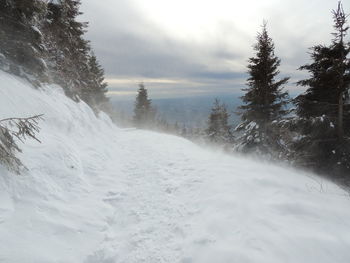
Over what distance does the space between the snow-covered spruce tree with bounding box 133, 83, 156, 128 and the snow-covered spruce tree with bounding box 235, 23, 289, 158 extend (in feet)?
101

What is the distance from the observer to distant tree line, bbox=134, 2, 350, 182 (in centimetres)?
1045

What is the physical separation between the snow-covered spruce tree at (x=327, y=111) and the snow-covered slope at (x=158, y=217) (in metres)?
6.43

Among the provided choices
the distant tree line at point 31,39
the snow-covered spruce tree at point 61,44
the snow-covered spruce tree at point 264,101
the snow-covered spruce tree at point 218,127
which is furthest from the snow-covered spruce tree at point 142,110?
the snow-covered spruce tree at point 264,101

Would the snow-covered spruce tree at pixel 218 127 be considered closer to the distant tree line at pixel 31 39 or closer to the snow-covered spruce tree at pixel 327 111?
the snow-covered spruce tree at pixel 327 111

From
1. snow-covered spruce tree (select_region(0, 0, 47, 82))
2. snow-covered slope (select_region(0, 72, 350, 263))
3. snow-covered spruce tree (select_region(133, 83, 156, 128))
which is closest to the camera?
snow-covered slope (select_region(0, 72, 350, 263))

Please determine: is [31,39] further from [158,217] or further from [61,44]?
[158,217]

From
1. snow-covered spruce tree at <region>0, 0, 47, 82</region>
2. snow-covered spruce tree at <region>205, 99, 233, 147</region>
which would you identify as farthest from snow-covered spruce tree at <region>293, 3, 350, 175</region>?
snow-covered spruce tree at <region>205, 99, 233, 147</region>

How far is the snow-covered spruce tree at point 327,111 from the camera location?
34.1 ft

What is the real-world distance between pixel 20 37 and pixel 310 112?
609 inches

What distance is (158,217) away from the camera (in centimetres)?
474

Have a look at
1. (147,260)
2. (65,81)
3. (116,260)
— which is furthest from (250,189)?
(65,81)

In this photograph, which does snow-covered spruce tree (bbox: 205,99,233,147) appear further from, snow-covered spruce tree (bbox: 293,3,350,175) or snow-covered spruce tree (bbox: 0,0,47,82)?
snow-covered spruce tree (bbox: 0,0,47,82)

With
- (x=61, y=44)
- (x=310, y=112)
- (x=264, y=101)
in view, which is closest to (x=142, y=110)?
(x=61, y=44)

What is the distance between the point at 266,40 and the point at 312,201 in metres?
13.5
